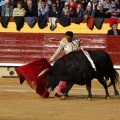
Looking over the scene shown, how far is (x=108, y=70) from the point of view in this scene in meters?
12.7

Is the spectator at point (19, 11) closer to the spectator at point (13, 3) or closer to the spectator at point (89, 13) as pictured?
the spectator at point (13, 3)

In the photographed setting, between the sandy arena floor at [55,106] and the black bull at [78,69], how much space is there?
0.37 m

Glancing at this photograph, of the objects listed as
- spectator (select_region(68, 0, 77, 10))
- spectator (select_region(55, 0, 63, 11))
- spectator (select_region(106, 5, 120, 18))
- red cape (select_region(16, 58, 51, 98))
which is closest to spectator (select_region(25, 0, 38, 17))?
spectator (select_region(55, 0, 63, 11))

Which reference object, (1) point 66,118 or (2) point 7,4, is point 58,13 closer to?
(2) point 7,4

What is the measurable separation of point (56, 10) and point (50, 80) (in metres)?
5.63

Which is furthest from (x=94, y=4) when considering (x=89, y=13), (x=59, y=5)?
(x=59, y=5)

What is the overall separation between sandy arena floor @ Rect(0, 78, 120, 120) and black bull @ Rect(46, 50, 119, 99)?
37 cm

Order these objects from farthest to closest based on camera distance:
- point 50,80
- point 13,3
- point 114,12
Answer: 1. point 13,3
2. point 114,12
3. point 50,80

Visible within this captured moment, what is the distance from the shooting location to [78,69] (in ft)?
40.9

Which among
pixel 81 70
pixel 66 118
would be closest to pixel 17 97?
pixel 81 70

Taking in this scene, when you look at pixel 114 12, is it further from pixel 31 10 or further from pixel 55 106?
pixel 55 106

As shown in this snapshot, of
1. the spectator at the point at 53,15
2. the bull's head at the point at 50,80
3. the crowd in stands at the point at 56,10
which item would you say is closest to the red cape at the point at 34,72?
the bull's head at the point at 50,80

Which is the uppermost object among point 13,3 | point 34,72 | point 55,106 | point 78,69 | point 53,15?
point 13,3

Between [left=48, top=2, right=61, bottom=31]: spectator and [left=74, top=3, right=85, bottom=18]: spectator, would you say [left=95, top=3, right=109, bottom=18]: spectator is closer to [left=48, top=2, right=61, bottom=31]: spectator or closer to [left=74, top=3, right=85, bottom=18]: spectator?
[left=74, top=3, right=85, bottom=18]: spectator
